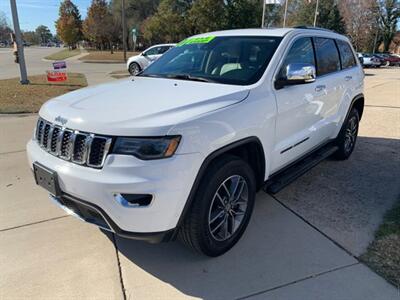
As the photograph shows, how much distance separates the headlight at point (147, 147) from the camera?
2.34 metres

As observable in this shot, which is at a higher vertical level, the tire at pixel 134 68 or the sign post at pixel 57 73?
the sign post at pixel 57 73

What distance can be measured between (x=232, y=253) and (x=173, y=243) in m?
0.54

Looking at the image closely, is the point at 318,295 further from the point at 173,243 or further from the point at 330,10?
the point at 330,10

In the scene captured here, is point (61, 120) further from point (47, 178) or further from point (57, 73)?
point (57, 73)

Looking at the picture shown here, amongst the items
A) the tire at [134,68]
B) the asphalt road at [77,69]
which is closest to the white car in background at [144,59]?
the tire at [134,68]

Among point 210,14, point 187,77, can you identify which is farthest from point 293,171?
point 210,14

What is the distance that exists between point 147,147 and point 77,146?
552 millimetres

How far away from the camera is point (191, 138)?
7.99ft

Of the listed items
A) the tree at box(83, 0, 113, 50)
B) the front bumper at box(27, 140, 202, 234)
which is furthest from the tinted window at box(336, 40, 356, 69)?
the tree at box(83, 0, 113, 50)

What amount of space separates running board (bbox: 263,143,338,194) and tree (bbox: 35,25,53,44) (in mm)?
166107

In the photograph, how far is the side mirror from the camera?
3.26 m

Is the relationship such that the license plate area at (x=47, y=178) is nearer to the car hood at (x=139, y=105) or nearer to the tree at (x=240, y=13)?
the car hood at (x=139, y=105)

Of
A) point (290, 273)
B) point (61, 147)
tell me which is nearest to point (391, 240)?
point (290, 273)

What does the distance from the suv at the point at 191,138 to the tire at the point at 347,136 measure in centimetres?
105
